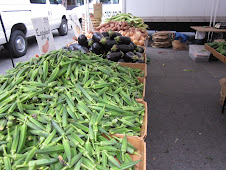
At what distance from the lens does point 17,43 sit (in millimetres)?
6609

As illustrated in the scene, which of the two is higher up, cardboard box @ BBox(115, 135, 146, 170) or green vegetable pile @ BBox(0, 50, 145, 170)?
green vegetable pile @ BBox(0, 50, 145, 170)

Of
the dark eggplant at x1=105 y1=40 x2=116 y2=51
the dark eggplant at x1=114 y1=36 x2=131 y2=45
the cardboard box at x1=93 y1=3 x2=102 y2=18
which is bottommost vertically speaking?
the dark eggplant at x1=105 y1=40 x2=116 y2=51

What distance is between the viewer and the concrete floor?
2.46m

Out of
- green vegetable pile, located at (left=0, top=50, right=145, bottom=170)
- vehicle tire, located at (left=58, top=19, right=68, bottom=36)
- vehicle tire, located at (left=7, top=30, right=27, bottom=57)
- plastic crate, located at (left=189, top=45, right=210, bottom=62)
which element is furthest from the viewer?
vehicle tire, located at (left=58, top=19, right=68, bottom=36)

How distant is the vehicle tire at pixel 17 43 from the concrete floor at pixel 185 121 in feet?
15.2

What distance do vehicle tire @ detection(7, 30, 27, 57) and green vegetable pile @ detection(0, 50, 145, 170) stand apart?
201 inches

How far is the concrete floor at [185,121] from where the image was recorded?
2.46 meters

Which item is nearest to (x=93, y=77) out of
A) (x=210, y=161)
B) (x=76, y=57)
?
(x=76, y=57)

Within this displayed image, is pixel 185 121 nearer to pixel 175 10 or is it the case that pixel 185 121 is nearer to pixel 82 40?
pixel 82 40

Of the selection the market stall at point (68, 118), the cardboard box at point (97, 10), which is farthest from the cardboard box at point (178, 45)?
the market stall at point (68, 118)

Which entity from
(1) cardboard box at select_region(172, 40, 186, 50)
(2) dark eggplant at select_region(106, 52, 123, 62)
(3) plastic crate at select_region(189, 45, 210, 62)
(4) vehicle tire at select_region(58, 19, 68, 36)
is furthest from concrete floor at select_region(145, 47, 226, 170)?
(4) vehicle tire at select_region(58, 19, 68, 36)

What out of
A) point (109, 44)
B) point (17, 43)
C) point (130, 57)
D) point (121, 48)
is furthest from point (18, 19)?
point (130, 57)

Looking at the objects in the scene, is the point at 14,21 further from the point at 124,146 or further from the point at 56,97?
the point at 124,146

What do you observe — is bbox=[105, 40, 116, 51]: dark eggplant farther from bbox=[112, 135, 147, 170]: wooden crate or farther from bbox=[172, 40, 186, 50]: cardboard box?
bbox=[172, 40, 186, 50]: cardboard box
